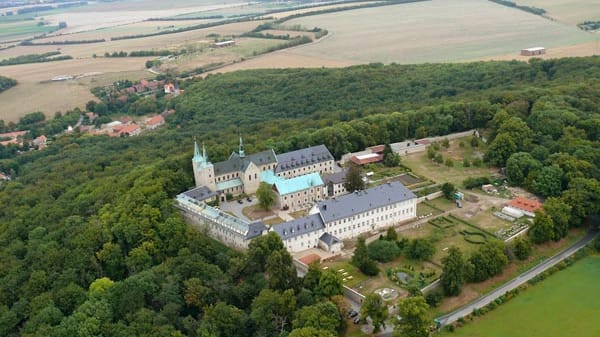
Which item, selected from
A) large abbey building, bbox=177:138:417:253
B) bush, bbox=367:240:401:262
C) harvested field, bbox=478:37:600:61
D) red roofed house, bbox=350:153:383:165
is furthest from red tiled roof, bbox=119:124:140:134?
harvested field, bbox=478:37:600:61

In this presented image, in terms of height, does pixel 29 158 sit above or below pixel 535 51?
below

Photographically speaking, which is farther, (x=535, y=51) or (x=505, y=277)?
(x=535, y=51)

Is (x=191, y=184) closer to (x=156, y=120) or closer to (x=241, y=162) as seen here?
(x=241, y=162)

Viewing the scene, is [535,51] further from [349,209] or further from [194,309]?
[194,309]

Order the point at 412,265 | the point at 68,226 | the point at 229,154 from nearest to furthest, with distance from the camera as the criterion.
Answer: the point at 412,265 < the point at 68,226 < the point at 229,154

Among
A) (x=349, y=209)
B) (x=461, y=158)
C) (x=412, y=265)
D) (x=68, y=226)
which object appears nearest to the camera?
(x=412, y=265)

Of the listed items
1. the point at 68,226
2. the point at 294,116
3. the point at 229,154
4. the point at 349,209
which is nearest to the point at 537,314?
the point at 349,209

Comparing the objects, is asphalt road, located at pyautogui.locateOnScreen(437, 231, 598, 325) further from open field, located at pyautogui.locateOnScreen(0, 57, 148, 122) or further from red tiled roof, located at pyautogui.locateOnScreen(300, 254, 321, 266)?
open field, located at pyautogui.locateOnScreen(0, 57, 148, 122)
